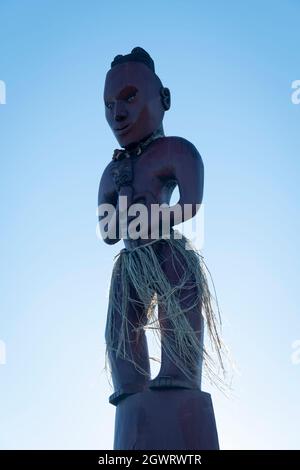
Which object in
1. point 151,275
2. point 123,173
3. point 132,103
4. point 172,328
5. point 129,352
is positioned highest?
point 132,103

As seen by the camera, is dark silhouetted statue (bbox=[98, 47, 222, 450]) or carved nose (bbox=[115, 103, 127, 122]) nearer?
dark silhouetted statue (bbox=[98, 47, 222, 450])

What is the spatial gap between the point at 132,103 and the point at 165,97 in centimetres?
Answer: 28

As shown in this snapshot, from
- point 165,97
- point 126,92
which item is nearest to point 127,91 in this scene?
point 126,92

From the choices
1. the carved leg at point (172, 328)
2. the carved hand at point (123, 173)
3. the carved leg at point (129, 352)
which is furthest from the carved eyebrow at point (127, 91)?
the carved leg at point (129, 352)

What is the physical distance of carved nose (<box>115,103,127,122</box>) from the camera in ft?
20.1

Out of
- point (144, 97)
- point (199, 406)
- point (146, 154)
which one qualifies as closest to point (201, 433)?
point (199, 406)

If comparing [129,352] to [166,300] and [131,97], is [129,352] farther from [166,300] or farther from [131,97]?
[131,97]

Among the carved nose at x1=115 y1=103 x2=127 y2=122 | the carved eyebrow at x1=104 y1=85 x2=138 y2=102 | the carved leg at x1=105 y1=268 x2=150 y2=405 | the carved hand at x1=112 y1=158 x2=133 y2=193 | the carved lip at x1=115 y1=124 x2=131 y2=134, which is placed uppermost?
the carved eyebrow at x1=104 y1=85 x2=138 y2=102

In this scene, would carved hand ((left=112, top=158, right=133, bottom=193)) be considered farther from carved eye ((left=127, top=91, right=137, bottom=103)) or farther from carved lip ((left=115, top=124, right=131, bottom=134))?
carved eye ((left=127, top=91, right=137, bottom=103))

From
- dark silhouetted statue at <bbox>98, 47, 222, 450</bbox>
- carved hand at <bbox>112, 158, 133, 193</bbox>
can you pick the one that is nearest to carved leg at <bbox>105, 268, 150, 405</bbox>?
dark silhouetted statue at <bbox>98, 47, 222, 450</bbox>

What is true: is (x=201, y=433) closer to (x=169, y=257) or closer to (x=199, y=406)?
(x=199, y=406)

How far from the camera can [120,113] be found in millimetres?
6121

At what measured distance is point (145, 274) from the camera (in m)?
5.52

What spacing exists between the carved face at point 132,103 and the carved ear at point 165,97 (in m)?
0.03
